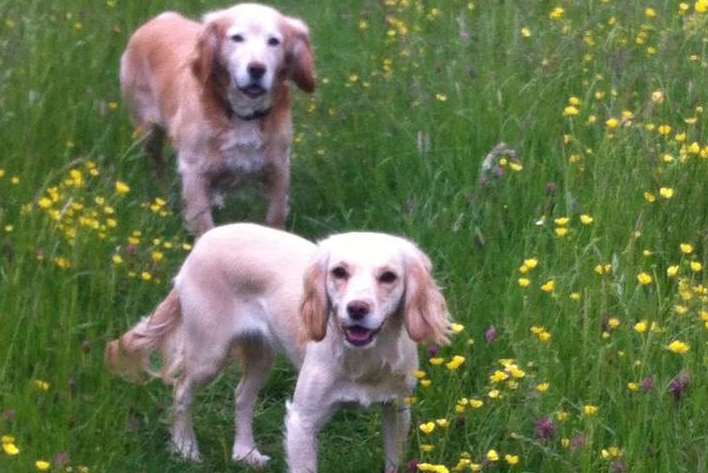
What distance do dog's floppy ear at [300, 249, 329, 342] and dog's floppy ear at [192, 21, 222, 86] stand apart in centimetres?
233

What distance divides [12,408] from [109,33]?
3.82 m

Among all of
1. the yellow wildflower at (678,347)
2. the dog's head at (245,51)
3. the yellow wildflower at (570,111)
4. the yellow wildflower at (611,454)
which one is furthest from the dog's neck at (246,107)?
the yellow wildflower at (611,454)

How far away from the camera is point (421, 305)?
14.9 ft

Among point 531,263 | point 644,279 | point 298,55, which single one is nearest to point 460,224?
point 531,263

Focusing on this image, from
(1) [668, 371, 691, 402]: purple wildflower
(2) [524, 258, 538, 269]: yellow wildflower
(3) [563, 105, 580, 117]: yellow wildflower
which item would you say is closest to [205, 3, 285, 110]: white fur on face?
(3) [563, 105, 580, 117]: yellow wildflower

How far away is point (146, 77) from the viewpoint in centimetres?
751

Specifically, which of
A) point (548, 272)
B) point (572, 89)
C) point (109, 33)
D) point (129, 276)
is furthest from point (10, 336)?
point (109, 33)

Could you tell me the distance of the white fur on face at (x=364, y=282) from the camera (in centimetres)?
442

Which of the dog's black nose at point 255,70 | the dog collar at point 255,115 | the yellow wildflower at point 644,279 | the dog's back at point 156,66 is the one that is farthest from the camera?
the dog's back at point 156,66

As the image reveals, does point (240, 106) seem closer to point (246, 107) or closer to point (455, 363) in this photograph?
point (246, 107)

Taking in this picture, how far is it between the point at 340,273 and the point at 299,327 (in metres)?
0.35

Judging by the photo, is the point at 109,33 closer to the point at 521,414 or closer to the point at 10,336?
the point at 10,336

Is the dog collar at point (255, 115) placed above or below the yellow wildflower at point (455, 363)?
above

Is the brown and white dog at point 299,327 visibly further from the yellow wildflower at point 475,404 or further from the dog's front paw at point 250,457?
the yellow wildflower at point 475,404
